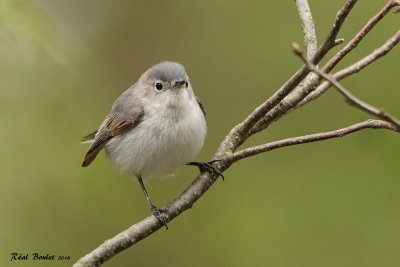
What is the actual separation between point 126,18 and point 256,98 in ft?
3.83

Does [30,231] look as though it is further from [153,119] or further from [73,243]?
[153,119]

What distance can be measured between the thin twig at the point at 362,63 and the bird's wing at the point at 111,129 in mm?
1083

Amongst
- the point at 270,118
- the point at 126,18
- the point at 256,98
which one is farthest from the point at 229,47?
the point at 270,118

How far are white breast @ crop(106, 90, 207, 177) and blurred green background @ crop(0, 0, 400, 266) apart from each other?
0.38m

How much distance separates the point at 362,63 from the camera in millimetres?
2273

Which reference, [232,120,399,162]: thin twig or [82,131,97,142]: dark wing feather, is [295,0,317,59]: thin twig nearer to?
[232,120,399,162]: thin twig

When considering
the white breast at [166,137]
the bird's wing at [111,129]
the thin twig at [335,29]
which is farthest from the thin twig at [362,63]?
the bird's wing at [111,129]

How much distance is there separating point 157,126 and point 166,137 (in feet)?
0.27

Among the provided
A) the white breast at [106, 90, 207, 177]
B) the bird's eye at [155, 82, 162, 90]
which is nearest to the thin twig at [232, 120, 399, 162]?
the white breast at [106, 90, 207, 177]

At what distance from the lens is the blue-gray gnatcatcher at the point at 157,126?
3232 millimetres

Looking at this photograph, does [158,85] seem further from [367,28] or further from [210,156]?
[367,28]

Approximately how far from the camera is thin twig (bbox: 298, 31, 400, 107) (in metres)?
2.14
